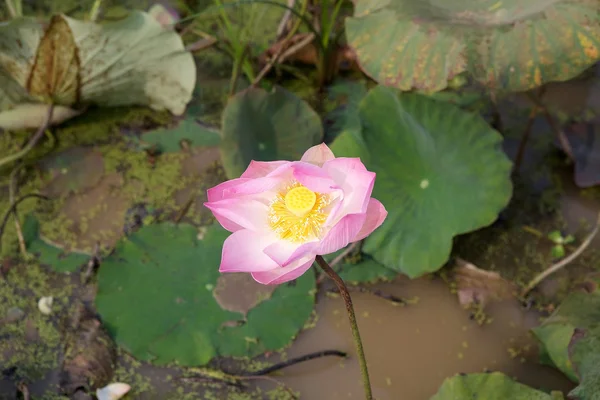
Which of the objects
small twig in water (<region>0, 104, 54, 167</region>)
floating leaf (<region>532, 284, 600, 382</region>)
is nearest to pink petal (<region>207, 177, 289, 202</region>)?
floating leaf (<region>532, 284, 600, 382</region>)

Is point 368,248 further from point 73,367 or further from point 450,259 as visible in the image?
point 73,367

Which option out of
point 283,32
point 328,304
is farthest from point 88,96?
point 328,304

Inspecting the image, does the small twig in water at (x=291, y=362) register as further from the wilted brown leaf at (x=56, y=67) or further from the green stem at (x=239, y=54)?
the wilted brown leaf at (x=56, y=67)

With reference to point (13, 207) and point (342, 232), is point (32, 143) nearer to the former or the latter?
point (13, 207)

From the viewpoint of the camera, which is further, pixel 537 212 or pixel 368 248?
pixel 537 212

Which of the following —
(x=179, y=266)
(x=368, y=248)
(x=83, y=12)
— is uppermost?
(x=83, y=12)
